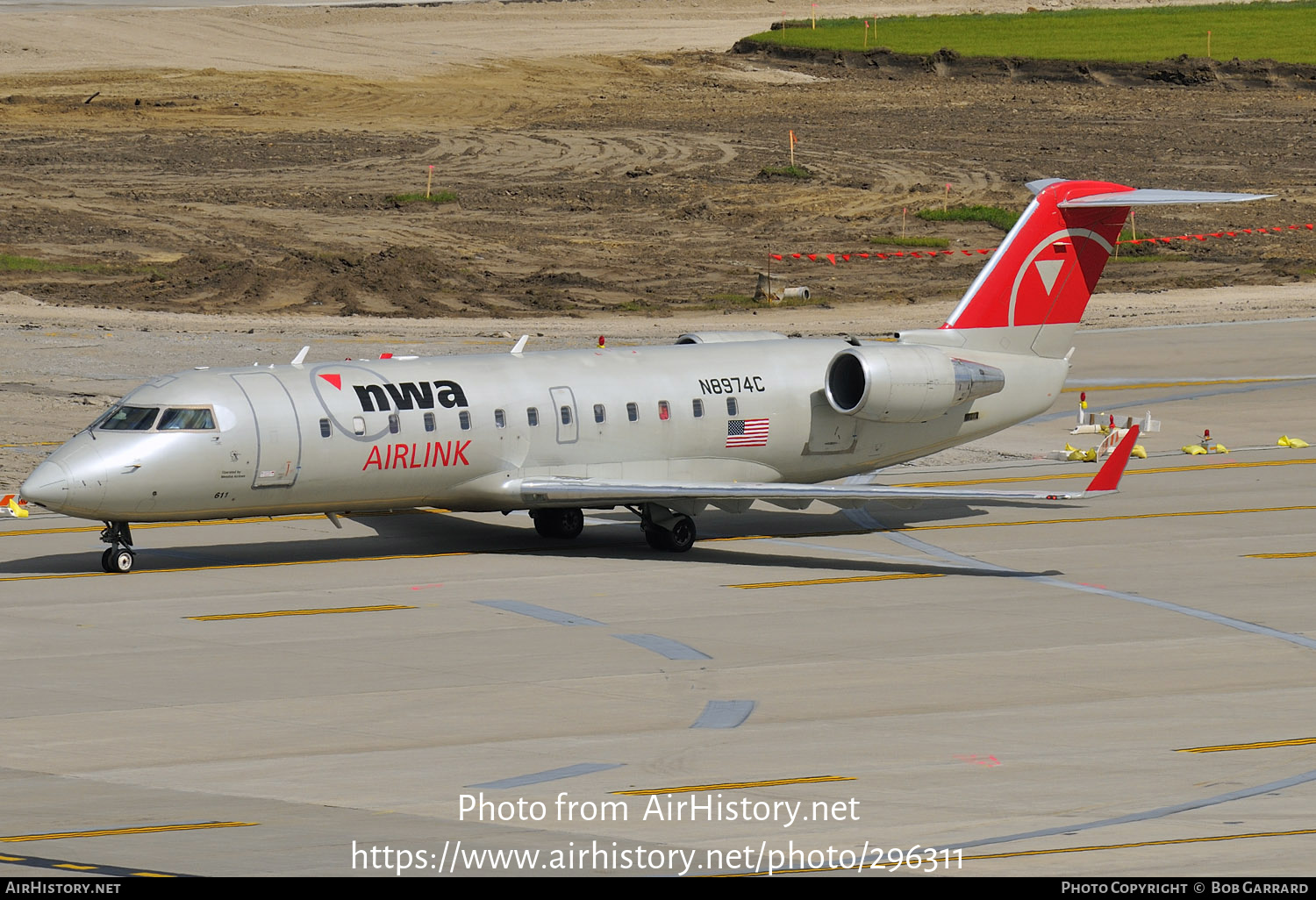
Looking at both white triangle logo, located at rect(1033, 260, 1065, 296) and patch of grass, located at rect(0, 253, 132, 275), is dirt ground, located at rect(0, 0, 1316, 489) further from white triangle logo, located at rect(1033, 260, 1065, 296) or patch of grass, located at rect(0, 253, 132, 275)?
white triangle logo, located at rect(1033, 260, 1065, 296)

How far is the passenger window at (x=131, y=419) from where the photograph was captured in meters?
27.0

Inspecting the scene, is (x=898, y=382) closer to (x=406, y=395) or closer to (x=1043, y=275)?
(x=1043, y=275)

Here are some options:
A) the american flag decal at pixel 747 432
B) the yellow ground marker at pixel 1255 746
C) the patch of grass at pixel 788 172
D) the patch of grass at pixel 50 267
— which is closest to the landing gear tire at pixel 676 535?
the american flag decal at pixel 747 432

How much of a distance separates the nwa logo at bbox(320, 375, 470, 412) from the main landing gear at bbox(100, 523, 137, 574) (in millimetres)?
3717

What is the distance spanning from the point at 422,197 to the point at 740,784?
5279cm

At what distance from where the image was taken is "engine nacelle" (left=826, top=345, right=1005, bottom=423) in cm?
3116

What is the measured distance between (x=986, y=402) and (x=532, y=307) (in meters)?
25.5

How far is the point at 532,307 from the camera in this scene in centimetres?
5647

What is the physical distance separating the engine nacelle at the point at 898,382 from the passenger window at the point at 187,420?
1032cm

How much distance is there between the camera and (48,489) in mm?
25984

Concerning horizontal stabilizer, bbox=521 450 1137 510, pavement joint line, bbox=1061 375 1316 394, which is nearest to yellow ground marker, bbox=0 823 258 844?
horizontal stabilizer, bbox=521 450 1137 510

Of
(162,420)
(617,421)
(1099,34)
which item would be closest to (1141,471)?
(617,421)

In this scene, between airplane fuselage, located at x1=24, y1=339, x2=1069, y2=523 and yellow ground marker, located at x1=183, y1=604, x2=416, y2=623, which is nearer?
yellow ground marker, located at x1=183, y1=604, x2=416, y2=623

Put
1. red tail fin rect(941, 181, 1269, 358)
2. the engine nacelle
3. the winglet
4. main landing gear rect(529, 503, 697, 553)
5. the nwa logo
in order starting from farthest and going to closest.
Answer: red tail fin rect(941, 181, 1269, 358) → the engine nacelle → main landing gear rect(529, 503, 697, 553) → the nwa logo → the winglet
